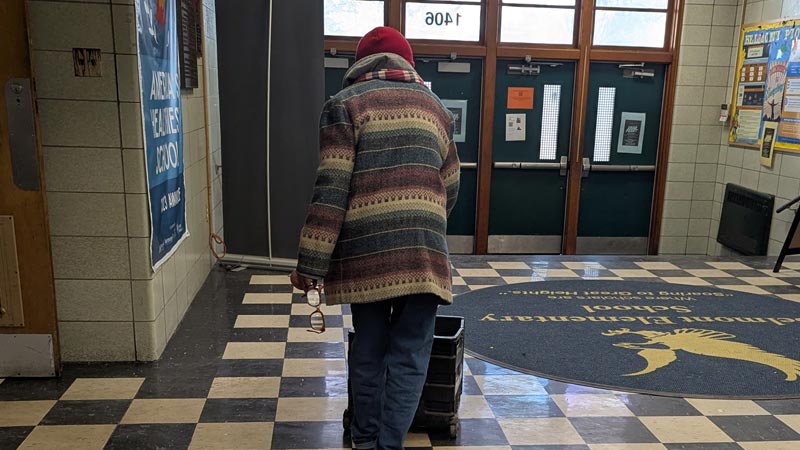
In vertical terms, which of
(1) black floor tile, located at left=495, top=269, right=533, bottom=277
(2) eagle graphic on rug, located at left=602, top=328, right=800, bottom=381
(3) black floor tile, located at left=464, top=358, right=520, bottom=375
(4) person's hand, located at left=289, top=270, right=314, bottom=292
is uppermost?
(4) person's hand, located at left=289, top=270, right=314, bottom=292

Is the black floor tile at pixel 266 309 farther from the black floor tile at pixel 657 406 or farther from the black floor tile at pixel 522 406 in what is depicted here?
the black floor tile at pixel 657 406

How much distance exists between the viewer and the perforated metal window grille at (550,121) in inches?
241

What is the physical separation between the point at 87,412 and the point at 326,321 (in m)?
1.38

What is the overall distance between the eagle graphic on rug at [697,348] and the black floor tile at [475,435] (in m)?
0.84

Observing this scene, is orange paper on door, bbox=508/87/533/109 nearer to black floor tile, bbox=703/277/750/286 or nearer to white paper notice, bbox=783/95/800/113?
white paper notice, bbox=783/95/800/113

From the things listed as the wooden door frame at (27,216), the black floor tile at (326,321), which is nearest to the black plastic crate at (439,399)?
the black floor tile at (326,321)

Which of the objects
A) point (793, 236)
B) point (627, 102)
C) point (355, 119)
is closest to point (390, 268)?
point (355, 119)

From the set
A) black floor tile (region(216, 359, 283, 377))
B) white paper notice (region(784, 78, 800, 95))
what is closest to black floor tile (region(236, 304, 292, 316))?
black floor tile (region(216, 359, 283, 377))

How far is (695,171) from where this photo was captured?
6.32 meters

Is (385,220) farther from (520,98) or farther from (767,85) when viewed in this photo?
(767,85)

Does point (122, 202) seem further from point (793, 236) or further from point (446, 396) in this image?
point (793, 236)

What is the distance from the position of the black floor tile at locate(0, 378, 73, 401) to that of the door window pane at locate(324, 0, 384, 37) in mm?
3877

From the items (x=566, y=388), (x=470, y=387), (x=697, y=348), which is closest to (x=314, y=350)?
(x=470, y=387)

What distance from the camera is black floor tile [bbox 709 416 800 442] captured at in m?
2.50
